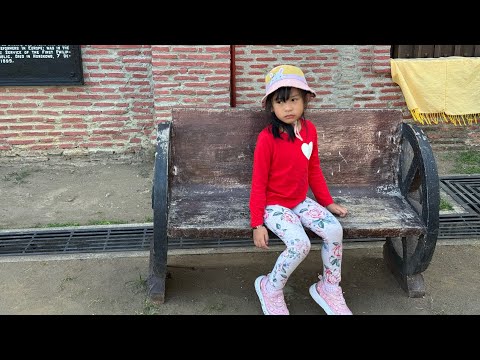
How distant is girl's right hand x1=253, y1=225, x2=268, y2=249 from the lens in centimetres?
297

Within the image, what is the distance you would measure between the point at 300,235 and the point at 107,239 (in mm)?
1729

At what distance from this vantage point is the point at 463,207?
4.48 meters

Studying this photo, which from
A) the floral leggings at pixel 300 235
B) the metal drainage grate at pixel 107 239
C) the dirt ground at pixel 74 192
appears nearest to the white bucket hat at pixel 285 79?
the floral leggings at pixel 300 235

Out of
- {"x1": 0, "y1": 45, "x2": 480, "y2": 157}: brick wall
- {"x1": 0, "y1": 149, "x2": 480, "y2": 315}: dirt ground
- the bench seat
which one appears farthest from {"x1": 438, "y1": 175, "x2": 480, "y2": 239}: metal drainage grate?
{"x1": 0, "y1": 45, "x2": 480, "y2": 157}: brick wall

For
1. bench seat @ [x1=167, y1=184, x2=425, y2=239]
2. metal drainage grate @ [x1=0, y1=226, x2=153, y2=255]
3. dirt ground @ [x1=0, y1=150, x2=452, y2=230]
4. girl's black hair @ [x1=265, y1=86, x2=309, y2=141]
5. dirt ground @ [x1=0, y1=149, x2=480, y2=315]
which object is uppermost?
girl's black hair @ [x1=265, y1=86, x2=309, y2=141]

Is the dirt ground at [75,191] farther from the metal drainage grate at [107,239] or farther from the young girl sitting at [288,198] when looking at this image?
the young girl sitting at [288,198]

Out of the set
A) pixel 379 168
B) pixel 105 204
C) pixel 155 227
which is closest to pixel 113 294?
pixel 155 227

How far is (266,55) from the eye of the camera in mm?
5348

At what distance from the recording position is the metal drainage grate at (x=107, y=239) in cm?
393

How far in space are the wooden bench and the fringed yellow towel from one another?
2057 mm

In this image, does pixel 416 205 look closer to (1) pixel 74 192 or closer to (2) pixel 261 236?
(2) pixel 261 236

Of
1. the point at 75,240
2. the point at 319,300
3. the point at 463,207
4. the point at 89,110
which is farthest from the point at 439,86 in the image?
the point at 75,240

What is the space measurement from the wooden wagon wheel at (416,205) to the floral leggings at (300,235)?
521 mm

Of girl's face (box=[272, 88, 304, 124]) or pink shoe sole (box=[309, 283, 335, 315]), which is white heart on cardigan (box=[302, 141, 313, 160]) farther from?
pink shoe sole (box=[309, 283, 335, 315])
